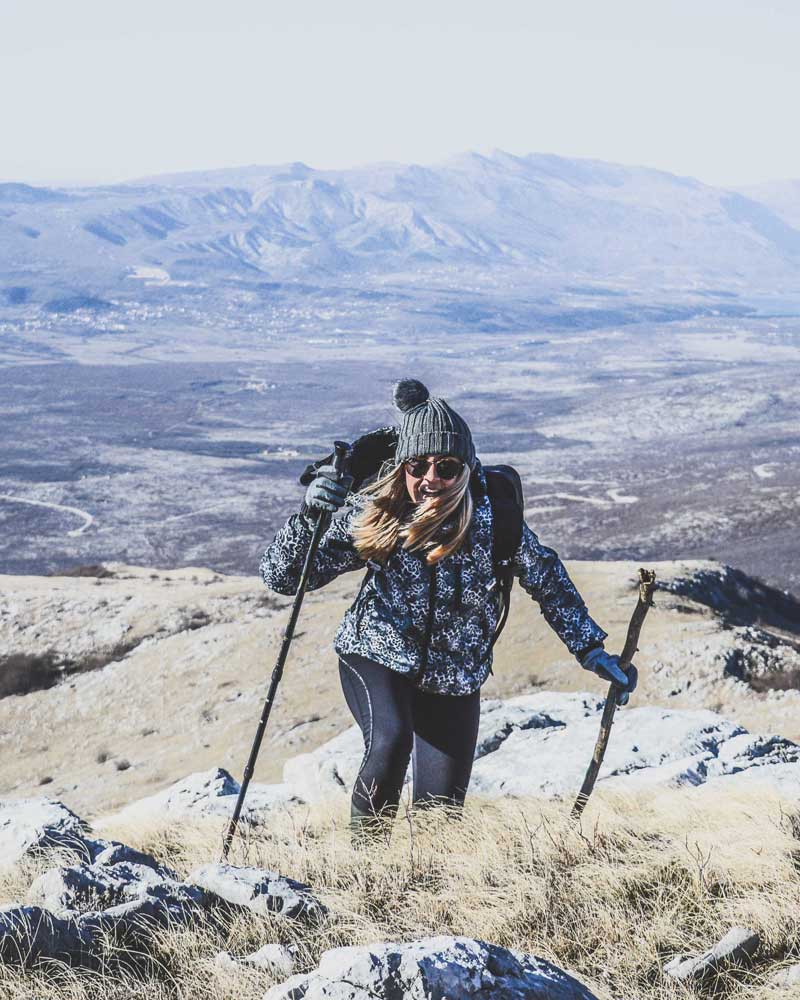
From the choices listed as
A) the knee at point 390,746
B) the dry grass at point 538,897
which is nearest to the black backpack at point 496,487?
the knee at point 390,746

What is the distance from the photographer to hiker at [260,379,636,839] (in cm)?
466

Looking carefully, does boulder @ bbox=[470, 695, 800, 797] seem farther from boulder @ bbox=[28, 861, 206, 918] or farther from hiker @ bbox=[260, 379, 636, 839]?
boulder @ bbox=[28, 861, 206, 918]

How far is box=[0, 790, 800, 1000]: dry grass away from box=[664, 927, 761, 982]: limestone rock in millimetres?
42

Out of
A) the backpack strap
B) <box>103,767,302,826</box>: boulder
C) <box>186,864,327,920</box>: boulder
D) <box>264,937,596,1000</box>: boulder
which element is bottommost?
<box>103,767,302,826</box>: boulder

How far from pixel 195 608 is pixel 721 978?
22691 mm

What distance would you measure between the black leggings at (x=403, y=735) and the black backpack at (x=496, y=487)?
0.41m

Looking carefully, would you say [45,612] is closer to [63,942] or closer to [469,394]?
[63,942]

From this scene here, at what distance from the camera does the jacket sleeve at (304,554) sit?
4.88 meters

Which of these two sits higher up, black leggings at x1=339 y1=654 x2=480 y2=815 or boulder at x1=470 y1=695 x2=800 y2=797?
black leggings at x1=339 y1=654 x2=480 y2=815

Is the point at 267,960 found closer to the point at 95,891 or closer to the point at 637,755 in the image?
the point at 95,891

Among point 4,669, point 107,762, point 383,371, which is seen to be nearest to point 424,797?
point 107,762

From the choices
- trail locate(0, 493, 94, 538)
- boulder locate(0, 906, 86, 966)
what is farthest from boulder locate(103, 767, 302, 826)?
trail locate(0, 493, 94, 538)

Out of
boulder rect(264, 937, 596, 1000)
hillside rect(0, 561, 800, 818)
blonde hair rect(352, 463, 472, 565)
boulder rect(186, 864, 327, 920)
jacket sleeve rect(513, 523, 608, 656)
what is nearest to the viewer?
boulder rect(264, 937, 596, 1000)

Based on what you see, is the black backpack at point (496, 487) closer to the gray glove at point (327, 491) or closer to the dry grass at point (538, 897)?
the gray glove at point (327, 491)
